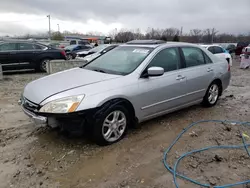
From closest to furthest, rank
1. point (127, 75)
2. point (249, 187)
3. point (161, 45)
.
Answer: point (249, 187)
point (127, 75)
point (161, 45)

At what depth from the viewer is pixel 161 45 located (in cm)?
427

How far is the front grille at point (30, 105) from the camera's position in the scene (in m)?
3.17

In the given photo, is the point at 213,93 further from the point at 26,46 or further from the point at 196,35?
the point at 196,35

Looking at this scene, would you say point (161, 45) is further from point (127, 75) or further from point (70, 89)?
point (70, 89)

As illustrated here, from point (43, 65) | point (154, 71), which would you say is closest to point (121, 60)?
point (154, 71)

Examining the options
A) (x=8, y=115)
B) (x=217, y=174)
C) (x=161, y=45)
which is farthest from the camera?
(x=8, y=115)

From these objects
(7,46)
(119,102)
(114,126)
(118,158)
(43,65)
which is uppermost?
(7,46)

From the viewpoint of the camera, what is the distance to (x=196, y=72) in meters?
4.67

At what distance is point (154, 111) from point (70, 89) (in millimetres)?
1524

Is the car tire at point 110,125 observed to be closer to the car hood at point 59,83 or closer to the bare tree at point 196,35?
the car hood at point 59,83

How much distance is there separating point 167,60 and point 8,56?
310 inches

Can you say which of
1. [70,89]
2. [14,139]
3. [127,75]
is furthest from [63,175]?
[127,75]

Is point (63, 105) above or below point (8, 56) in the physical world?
below

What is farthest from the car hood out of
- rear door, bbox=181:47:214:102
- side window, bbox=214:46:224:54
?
side window, bbox=214:46:224:54
